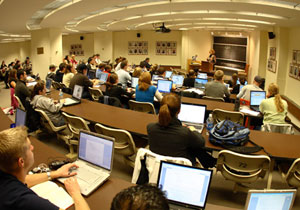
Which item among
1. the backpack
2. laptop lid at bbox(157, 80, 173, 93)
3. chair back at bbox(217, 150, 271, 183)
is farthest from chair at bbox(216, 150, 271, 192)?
laptop lid at bbox(157, 80, 173, 93)

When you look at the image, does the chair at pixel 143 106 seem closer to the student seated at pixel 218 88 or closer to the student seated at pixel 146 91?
the student seated at pixel 146 91

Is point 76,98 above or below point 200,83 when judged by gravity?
below

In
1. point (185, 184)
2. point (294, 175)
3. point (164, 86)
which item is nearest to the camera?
point (185, 184)

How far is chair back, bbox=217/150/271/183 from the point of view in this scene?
9.73ft

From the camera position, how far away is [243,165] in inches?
121

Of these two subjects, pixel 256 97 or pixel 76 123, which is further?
pixel 256 97

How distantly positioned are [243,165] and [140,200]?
2.35 metres

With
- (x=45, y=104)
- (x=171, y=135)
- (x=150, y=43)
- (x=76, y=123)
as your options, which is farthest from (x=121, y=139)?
(x=150, y=43)

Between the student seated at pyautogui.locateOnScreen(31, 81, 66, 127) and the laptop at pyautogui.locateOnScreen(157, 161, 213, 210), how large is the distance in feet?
10.1

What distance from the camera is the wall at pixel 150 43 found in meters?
18.0

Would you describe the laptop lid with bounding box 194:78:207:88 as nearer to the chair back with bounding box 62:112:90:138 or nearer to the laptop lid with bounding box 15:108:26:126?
the chair back with bounding box 62:112:90:138

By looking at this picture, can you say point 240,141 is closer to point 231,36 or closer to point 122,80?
point 122,80

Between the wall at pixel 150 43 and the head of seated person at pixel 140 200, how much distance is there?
17375mm

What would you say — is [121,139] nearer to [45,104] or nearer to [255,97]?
[45,104]
